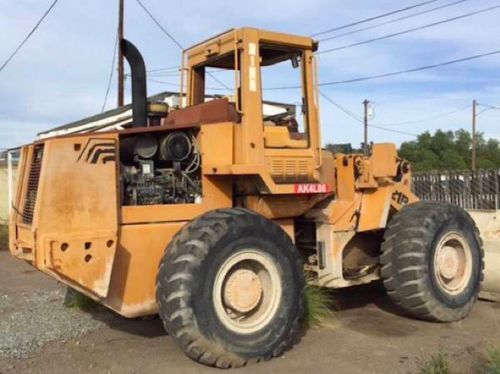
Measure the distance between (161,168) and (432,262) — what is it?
308 centimetres

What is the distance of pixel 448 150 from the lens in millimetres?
65750

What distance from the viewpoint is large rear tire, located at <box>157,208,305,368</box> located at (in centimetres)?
553

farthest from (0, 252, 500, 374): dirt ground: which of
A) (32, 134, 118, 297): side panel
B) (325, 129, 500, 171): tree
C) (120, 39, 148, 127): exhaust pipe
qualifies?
(325, 129, 500, 171): tree

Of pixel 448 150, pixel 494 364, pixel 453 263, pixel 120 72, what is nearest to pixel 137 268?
pixel 494 364

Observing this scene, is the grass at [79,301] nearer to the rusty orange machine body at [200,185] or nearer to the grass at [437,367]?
the rusty orange machine body at [200,185]

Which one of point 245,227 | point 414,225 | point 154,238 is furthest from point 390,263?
point 154,238

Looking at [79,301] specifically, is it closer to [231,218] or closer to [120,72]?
[231,218]

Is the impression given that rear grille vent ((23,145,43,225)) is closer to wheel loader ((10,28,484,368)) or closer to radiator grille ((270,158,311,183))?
wheel loader ((10,28,484,368))

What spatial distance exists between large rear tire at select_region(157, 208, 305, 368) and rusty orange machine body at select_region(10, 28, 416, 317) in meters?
0.49

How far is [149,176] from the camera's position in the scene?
6297mm

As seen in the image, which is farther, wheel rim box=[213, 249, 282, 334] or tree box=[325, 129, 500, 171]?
tree box=[325, 129, 500, 171]

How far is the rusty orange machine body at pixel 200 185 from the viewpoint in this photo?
5617 millimetres

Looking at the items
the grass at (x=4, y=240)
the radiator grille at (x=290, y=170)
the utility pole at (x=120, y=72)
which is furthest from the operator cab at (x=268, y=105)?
the utility pole at (x=120, y=72)

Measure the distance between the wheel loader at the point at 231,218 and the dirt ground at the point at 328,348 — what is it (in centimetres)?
22
